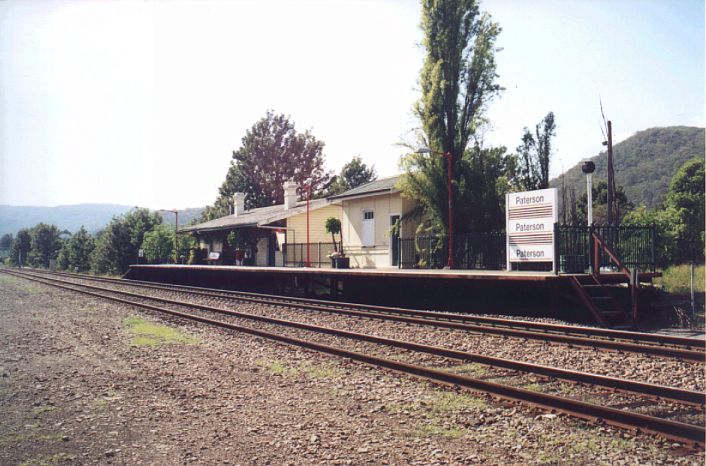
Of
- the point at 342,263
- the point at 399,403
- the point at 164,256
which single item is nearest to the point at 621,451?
the point at 399,403

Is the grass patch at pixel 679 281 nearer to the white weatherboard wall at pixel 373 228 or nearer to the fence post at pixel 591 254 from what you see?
the fence post at pixel 591 254

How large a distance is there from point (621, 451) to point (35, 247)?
327 feet

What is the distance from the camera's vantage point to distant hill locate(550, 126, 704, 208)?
62375mm

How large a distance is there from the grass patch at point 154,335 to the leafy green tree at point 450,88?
1256cm

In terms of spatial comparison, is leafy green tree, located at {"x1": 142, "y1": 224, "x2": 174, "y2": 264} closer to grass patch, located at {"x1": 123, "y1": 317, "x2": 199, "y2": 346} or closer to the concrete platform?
the concrete platform

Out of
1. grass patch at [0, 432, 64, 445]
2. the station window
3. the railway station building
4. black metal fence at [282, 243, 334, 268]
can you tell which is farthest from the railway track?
the railway station building

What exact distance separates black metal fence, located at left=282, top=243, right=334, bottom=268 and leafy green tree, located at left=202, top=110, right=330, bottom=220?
3418cm

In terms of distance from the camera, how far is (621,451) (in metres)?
4.39

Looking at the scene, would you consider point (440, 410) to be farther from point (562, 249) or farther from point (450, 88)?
point (450, 88)

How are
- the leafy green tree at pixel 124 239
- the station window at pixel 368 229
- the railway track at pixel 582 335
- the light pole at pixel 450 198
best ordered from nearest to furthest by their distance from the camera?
the railway track at pixel 582 335 → the light pole at pixel 450 198 → the station window at pixel 368 229 → the leafy green tree at pixel 124 239

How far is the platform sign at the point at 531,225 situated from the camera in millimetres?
13570

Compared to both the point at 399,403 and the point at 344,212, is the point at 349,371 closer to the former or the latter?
the point at 399,403

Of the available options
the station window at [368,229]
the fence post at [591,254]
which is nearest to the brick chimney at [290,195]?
the station window at [368,229]

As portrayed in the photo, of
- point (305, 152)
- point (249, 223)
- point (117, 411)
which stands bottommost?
point (117, 411)
